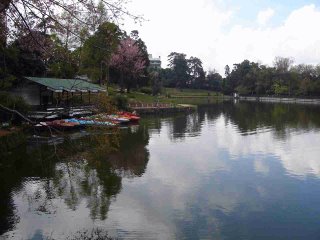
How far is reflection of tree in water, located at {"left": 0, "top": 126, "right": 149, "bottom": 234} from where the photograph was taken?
1347 centimetres

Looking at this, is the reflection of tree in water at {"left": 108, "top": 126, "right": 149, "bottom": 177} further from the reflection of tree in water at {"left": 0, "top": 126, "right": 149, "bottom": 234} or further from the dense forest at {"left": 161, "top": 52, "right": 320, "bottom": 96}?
the dense forest at {"left": 161, "top": 52, "right": 320, "bottom": 96}

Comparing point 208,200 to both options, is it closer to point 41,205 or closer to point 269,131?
point 41,205

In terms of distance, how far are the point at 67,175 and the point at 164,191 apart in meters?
5.02

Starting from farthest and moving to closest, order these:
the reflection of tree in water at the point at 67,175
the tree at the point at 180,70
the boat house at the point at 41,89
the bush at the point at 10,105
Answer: the tree at the point at 180,70 < the boat house at the point at 41,89 < the bush at the point at 10,105 < the reflection of tree in water at the point at 67,175

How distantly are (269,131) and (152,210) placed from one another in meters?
23.1

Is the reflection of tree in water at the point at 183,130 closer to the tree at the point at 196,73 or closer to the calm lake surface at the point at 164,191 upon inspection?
the calm lake surface at the point at 164,191

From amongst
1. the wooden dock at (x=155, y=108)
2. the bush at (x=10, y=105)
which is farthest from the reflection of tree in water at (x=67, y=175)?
the wooden dock at (x=155, y=108)

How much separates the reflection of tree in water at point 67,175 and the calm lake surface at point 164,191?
42 millimetres

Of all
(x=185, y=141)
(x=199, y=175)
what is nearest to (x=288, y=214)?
(x=199, y=175)

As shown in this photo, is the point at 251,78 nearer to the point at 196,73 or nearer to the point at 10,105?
the point at 196,73

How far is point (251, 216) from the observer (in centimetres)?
1260

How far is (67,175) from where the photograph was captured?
17422mm

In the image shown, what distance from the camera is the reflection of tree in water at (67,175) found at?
1347cm

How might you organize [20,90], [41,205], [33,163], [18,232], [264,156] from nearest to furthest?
1. [18,232]
2. [41,205]
3. [33,163]
4. [264,156]
5. [20,90]
